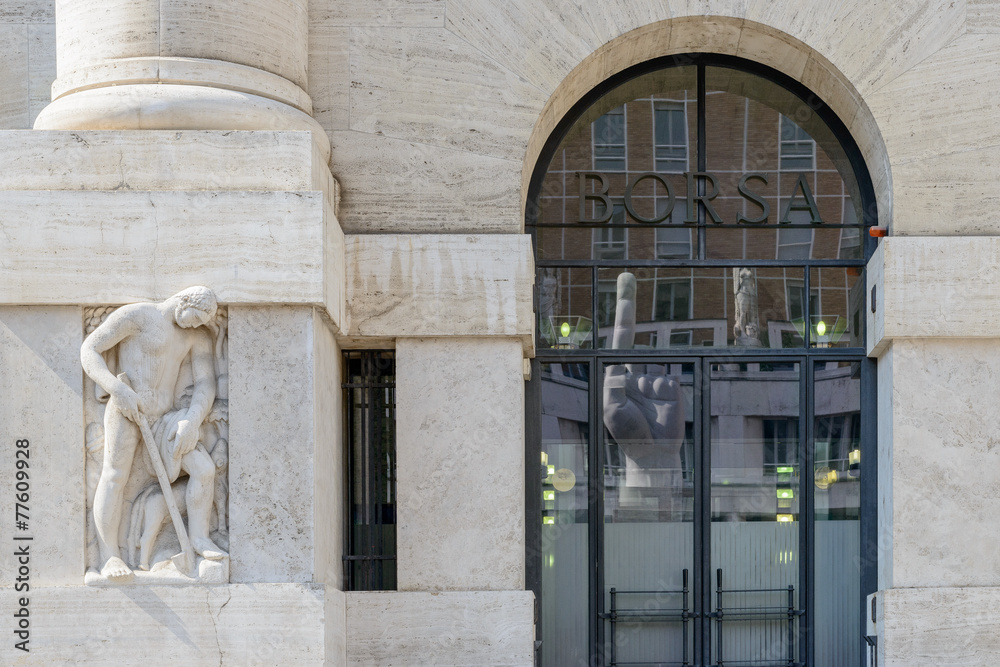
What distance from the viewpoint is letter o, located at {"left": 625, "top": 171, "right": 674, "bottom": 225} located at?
11.1 meters

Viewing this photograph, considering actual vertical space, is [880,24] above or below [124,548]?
above

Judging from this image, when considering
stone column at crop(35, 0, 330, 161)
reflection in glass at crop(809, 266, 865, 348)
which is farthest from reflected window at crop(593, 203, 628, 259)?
stone column at crop(35, 0, 330, 161)

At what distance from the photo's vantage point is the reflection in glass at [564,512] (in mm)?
10797

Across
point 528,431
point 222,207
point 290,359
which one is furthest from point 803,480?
point 222,207

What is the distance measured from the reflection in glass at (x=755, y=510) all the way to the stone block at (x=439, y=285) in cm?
214

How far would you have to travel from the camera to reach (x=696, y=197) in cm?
1116

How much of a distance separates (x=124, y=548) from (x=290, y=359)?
1.78m

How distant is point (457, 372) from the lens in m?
10.1

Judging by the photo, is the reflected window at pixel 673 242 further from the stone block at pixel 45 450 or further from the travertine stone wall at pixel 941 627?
the stone block at pixel 45 450

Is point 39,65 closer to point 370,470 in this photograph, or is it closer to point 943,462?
point 370,470

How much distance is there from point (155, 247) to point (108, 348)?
80 centimetres

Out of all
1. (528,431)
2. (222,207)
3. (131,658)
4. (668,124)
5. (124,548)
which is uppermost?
(668,124)

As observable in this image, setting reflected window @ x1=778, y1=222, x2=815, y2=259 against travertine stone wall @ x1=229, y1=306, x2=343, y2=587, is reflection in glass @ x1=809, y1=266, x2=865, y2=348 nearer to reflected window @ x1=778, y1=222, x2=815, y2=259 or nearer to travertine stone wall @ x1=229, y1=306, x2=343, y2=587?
reflected window @ x1=778, y1=222, x2=815, y2=259

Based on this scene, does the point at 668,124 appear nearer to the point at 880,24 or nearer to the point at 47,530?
the point at 880,24
